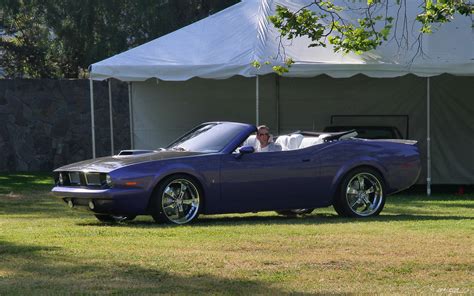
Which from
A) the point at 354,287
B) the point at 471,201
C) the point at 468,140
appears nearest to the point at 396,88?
the point at 468,140

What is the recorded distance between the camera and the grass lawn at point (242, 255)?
747cm

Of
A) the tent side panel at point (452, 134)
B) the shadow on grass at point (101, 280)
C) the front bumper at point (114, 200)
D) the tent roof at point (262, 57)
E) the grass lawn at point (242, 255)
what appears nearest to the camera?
the shadow on grass at point (101, 280)

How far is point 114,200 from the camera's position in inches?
453

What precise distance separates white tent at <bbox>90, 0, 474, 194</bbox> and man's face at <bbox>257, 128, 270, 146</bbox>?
3725 millimetres

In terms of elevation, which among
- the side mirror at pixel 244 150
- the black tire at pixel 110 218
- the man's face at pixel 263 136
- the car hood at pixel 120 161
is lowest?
the black tire at pixel 110 218

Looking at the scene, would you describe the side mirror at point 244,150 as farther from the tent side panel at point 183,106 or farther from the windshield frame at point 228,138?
the tent side panel at point 183,106

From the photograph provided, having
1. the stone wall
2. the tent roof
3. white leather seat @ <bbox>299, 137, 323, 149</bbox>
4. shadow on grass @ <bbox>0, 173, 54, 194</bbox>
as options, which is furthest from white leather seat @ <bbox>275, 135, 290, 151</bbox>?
the stone wall

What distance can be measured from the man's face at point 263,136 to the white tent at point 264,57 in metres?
3.73

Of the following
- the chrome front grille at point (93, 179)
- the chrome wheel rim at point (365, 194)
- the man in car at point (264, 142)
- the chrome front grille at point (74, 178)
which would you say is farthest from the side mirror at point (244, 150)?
the chrome front grille at point (74, 178)

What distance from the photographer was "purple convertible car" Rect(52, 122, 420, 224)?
38.2 ft

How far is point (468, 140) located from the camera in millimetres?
20359

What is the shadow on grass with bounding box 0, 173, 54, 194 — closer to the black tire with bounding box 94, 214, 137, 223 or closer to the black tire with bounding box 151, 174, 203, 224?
the black tire with bounding box 94, 214, 137, 223

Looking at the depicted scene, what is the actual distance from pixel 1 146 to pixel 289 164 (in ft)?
46.8

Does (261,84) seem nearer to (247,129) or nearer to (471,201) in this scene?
(471,201)
